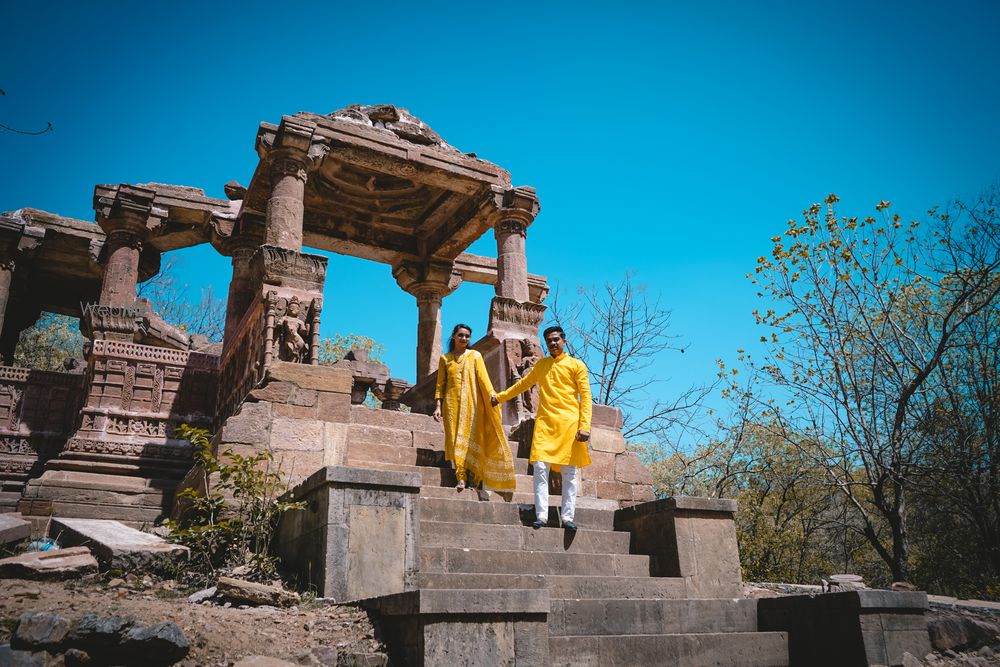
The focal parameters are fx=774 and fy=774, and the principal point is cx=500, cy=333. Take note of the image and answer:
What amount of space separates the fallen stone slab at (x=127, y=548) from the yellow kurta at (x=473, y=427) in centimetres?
266

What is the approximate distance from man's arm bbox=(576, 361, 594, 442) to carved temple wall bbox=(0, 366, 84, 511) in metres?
7.84

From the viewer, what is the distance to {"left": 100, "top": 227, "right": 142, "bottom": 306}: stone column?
483 inches

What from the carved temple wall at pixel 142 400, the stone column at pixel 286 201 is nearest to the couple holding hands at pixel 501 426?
the stone column at pixel 286 201

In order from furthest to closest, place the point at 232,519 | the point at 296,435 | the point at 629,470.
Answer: the point at 629,470 → the point at 296,435 → the point at 232,519

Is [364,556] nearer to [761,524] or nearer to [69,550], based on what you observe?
[69,550]

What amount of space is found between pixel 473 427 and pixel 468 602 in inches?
139

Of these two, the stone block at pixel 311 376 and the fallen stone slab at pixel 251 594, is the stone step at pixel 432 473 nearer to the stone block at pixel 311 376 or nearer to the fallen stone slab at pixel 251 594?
the stone block at pixel 311 376

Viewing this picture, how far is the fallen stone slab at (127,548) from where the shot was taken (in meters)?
5.13

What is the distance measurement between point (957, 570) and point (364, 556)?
15547 mm

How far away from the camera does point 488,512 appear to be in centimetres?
654

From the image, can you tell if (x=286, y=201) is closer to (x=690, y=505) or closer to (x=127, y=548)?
(x=127, y=548)

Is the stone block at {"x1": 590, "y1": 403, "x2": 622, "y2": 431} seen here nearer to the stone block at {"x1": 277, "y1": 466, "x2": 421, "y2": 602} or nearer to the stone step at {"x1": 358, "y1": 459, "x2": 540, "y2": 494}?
the stone step at {"x1": 358, "y1": 459, "x2": 540, "y2": 494}

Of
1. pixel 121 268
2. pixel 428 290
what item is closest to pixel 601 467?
pixel 428 290

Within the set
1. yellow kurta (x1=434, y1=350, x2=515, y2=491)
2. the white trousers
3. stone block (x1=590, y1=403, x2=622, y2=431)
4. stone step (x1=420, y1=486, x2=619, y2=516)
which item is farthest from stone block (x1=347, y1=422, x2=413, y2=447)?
stone block (x1=590, y1=403, x2=622, y2=431)
